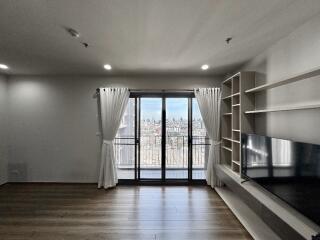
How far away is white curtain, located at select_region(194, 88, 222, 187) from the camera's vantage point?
4.40m

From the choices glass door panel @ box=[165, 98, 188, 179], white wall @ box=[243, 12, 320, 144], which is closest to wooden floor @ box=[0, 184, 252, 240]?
glass door panel @ box=[165, 98, 188, 179]

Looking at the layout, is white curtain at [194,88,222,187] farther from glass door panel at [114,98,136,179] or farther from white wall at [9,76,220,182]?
glass door panel at [114,98,136,179]

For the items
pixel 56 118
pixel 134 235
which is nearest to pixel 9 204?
pixel 56 118

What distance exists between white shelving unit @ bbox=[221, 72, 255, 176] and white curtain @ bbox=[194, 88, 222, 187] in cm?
13

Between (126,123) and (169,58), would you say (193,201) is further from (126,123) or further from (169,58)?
(169,58)

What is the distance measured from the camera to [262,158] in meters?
2.56

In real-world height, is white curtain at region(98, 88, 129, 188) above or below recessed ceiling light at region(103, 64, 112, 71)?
below

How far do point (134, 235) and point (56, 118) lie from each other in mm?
A: 3271

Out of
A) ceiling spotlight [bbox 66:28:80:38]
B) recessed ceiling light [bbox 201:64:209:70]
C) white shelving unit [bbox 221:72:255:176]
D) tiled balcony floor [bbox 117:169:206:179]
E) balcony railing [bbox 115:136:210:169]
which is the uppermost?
recessed ceiling light [bbox 201:64:209:70]

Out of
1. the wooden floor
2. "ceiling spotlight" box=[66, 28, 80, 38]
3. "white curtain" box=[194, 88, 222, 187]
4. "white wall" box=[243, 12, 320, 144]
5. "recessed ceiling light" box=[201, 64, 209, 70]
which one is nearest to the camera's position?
"white wall" box=[243, 12, 320, 144]

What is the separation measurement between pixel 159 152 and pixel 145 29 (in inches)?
117

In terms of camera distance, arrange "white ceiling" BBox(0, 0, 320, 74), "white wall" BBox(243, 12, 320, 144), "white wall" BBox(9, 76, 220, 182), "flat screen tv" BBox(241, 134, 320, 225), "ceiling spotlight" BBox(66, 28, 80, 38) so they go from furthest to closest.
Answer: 1. "white wall" BBox(9, 76, 220, 182)
2. "ceiling spotlight" BBox(66, 28, 80, 38)
3. "white wall" BBox(243, 12, 320, 144)
4. "white ceiling" BBox(0, 0, 320, 74)
5. "flat screen tv" BBox(241, 134, 320, 225)

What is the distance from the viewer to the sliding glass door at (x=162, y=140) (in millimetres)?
4629

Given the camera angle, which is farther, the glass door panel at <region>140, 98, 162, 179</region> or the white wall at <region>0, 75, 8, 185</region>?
the glass door panel at <region>140, 98, 162, 179</region>
